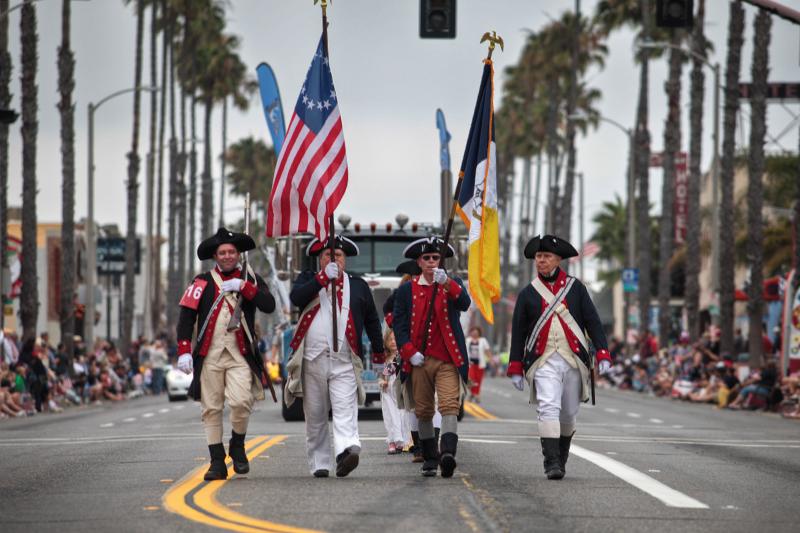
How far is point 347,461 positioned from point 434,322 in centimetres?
146

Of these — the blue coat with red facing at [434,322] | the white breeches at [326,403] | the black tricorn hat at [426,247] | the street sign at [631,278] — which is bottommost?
the street sign at [631,278]

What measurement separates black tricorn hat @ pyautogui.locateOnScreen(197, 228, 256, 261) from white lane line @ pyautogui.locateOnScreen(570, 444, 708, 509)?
11.6 feet

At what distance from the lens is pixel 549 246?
1405cm

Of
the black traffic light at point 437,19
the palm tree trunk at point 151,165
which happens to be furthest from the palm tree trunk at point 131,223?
the black traffic light at point 437,19

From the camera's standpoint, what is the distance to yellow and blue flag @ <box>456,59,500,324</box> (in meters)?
15.2

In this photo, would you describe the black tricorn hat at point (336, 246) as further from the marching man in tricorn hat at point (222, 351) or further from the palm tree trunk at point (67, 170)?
the palm tree trunk at point (67, 170)

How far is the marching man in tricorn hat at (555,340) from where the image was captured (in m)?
13.9

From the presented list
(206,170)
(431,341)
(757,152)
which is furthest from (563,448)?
(206,170)

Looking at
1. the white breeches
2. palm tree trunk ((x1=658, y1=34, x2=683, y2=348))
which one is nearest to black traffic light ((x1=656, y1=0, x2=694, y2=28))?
the white breeches

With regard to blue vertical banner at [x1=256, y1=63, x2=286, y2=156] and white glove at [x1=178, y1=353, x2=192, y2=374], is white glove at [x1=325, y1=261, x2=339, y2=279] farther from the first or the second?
blue vertical banner at [x1=256, y1=63, x2=286, y2=156]

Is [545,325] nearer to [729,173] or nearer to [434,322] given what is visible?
[434,322]

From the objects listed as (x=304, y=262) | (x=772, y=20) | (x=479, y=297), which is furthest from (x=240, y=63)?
(x=479, y=297)

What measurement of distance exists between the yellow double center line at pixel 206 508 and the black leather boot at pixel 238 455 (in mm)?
290

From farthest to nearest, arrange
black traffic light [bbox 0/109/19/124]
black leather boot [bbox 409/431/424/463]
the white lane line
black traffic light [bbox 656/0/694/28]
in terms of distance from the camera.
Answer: black traffic light [bbox 0/109/19/124] < black traffic light [bbox 656/0/694/28] < black leather boot [bbox 409/431/424/463] < the white lane line
